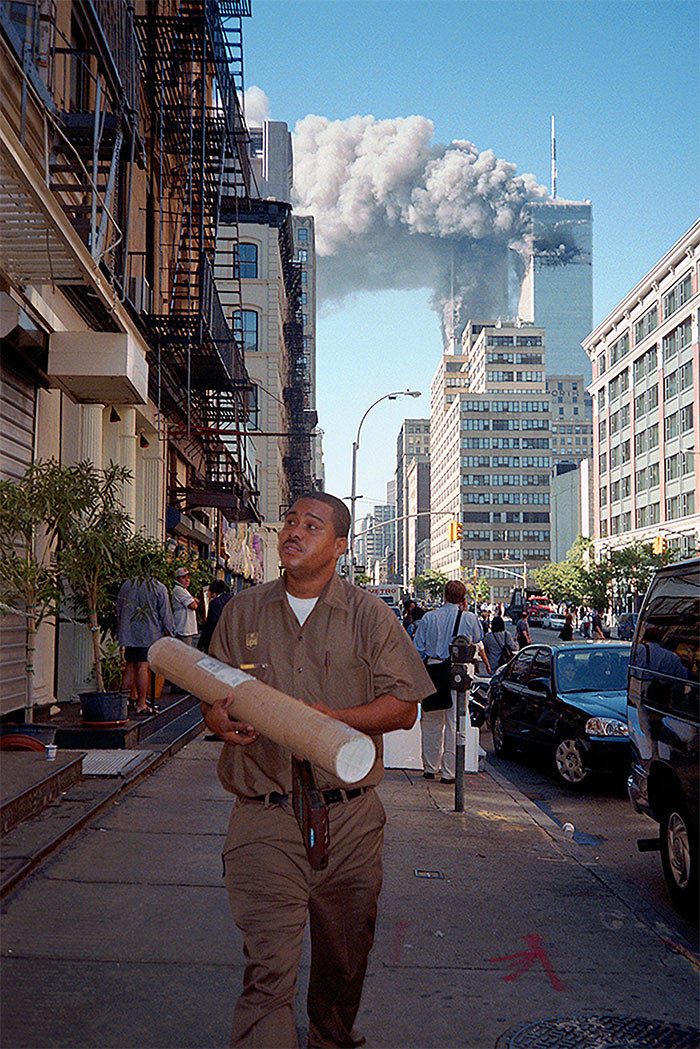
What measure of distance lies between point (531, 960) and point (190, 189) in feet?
55.1

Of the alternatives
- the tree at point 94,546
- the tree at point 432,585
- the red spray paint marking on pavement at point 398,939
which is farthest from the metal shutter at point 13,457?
the tree at point 432,585

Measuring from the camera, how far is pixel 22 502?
31.5 feet

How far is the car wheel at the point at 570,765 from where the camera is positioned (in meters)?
10.3

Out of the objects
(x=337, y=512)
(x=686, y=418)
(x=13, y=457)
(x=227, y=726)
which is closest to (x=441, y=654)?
(x=13, y=457)

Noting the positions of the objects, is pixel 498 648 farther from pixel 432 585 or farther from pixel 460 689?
pixel 432 585

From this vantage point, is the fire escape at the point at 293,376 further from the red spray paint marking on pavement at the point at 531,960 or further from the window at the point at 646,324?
the red spray paint marking on pavement at the point at 531,960

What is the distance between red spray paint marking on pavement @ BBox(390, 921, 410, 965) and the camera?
16.1ft

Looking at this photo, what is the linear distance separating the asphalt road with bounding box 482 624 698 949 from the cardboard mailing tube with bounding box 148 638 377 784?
3.47 meters

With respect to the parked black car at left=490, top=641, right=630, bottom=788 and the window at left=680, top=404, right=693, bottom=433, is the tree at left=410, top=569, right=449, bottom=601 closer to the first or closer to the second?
the window at left=680, top=404, right=693, bottom=433

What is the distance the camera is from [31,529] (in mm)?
9773

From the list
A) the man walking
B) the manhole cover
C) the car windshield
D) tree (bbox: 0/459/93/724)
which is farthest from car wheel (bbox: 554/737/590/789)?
the manhole cover

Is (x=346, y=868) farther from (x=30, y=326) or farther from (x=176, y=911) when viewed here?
(x=30, y=326)

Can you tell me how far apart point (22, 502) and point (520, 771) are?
647cm

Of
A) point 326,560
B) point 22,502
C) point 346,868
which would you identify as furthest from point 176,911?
point 22,502
